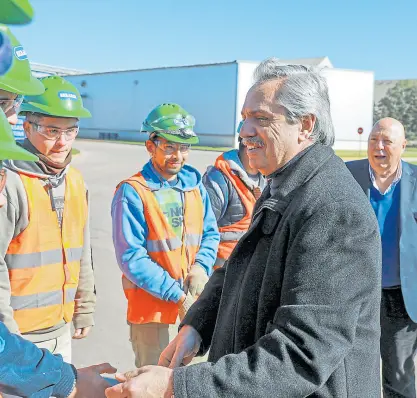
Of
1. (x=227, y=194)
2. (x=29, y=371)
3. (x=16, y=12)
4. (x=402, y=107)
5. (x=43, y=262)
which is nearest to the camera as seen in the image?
(x=29, y=371)

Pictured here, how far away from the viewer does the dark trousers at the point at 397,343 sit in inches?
137

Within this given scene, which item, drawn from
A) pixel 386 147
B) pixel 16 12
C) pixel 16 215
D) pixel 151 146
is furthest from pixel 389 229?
pixel 16 12

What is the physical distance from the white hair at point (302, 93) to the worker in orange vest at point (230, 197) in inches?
77.9

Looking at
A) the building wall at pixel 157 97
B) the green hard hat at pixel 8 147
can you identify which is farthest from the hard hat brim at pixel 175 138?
the building wall at pixel 157 97

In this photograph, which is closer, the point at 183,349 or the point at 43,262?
the point at 183,349

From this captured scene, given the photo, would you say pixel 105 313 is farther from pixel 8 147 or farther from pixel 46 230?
pixel 8 147

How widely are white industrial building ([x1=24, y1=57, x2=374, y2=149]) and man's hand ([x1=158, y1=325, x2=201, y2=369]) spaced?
40.2 meters

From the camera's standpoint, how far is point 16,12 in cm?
229

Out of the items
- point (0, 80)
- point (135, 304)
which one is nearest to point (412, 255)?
point (135, 304)

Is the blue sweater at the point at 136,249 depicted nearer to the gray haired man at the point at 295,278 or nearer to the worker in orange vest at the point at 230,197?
the worker in orange vest at the point at 230,197

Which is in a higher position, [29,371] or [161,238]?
[161,238]

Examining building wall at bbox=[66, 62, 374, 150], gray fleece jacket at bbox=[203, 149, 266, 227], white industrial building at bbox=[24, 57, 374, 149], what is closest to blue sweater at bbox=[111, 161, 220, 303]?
gray fleece jacket at bbox=[203, 149, 266, 227]

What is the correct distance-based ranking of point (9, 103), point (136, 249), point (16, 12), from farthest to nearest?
point (136, 249) < point (9, 103) < point (16, 12)

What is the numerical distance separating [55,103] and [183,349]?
63.5 inches
